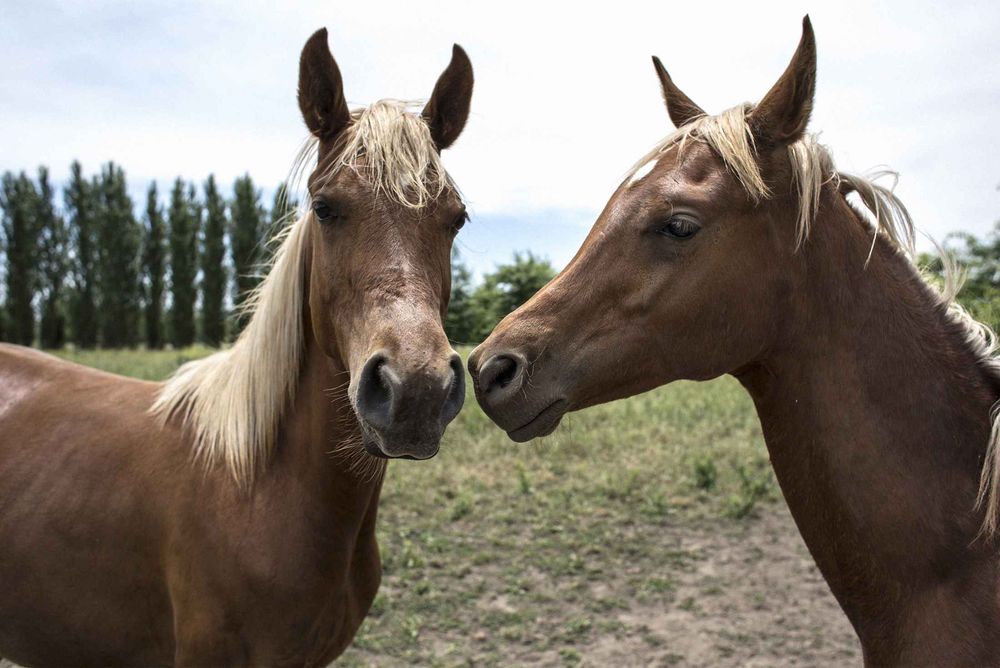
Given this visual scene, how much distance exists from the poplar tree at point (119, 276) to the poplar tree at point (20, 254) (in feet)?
8.97

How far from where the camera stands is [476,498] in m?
6.83

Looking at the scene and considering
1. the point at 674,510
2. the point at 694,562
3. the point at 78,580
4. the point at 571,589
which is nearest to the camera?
the point at 78,580

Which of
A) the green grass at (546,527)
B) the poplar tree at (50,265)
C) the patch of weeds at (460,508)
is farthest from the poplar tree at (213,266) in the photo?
the patch of weeds at (460,508)

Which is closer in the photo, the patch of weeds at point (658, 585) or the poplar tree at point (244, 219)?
the patch of weeds at point (658, 585)

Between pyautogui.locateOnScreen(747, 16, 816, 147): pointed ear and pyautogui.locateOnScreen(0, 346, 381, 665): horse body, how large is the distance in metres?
1.66

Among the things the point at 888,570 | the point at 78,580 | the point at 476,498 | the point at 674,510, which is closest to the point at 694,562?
the point at 674,510

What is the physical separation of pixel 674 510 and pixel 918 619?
4.91 meters

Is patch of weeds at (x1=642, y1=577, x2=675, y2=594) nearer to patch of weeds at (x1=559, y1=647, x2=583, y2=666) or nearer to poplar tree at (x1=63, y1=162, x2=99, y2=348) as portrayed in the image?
patch of weeds at (x1=559, y1=647, x2=583, y2=666)

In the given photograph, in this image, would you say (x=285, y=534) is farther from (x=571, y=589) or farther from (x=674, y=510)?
(x=674, y=510)

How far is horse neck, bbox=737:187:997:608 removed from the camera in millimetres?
1943

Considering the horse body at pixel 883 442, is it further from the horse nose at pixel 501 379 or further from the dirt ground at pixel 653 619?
the dirt ground at pixel 653 619

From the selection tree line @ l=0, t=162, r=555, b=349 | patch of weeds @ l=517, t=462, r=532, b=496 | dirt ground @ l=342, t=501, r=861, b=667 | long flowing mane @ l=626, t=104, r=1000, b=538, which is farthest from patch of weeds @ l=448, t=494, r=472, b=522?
tree line @ l=0, t=162, r=555, b=349

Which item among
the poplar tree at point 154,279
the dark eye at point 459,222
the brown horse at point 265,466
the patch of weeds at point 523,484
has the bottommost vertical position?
the patch of weeds at point 523,484

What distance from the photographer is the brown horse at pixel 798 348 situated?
1.96m
